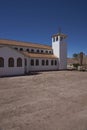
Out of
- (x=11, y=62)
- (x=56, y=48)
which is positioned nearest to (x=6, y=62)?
(x=11, y=62)

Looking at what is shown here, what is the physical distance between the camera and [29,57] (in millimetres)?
28969

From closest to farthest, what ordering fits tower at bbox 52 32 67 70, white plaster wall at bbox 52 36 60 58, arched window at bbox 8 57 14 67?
arched window at bbox 8 57 14 67 → tower at bbox 52 32 67 70 → white plaster wall at bbox 52 36 60 58

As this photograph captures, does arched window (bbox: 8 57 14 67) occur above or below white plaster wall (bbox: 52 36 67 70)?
below

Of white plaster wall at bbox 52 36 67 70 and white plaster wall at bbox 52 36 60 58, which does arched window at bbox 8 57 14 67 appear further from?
white plaster wall at bbox 52 36 60 58

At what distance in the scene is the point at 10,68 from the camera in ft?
73.9

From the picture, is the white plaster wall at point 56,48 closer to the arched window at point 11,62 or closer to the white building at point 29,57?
the white building at point 29,57

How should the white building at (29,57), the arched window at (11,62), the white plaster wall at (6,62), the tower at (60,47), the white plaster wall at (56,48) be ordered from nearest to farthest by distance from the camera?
the white plaster wall at (6,62)
the white building at (29,57)
the arched window at (11,62)
the tower at (60,47)
the white plaster wall at (56,48)

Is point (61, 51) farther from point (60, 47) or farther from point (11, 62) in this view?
point (11, 62)

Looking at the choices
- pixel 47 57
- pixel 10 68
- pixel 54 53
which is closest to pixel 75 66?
pixel 54 53

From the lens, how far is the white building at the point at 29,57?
22.0 metres

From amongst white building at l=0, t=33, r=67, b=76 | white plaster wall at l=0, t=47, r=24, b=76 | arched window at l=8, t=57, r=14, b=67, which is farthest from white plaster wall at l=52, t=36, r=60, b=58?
arched window at l=8, t=57, r=14, b=67

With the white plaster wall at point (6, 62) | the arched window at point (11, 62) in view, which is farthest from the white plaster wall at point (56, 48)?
the arched window at point (11, 62)

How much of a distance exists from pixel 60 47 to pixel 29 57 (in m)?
9.87

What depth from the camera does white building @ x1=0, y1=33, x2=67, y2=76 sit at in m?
22.0
